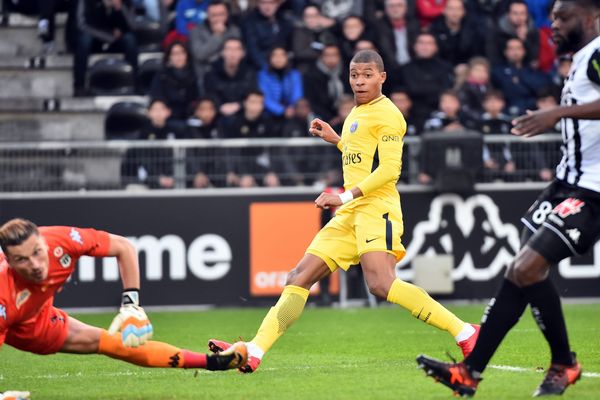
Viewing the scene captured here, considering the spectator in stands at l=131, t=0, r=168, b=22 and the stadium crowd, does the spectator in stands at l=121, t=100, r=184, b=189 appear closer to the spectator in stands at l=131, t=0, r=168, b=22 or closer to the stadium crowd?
the stadium crowd

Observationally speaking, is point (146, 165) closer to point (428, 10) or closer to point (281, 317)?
point (428, 10)

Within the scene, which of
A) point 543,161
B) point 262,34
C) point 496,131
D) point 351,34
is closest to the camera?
point 543,161

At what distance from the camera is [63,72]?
19516mm

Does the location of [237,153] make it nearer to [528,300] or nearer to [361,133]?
[361,133]

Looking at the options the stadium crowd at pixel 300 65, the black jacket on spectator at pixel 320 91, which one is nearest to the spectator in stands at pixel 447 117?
the stadium crowd at pixel 300 65

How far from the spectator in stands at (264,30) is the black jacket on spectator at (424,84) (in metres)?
1.95

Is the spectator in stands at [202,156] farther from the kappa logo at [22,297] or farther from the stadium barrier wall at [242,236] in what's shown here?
the kappa logo at [22,297]

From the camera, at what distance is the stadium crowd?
16.8m

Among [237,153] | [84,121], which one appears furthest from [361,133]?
[84,121]

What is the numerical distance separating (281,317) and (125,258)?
172 cm

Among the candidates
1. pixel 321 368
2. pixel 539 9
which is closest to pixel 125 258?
pixel 321 368

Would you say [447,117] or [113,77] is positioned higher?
[113,77]

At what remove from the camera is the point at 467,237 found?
16719 millimetres

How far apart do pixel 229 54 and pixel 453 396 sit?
10736 mm
